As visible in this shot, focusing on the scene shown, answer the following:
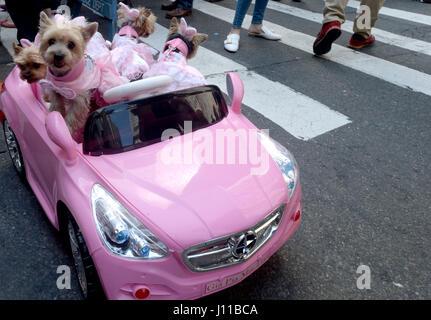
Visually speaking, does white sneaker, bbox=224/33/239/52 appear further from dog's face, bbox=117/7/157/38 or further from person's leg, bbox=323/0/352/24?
dog's face, bbox=117/7/157/38

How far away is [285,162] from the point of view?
2.38 meters

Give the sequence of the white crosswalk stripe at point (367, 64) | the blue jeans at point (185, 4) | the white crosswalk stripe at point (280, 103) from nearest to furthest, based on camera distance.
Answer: the white crosswalk stripe at point (280, 103) → the white crosswalk stripe at point (367, 64) → the blue jeans at point (185, 4)

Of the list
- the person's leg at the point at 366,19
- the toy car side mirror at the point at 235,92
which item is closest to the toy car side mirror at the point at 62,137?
the toy car side mirror at the point at 235,92

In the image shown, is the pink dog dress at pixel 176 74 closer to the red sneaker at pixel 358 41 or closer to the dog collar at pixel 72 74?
the dog collar at pixel 72 74

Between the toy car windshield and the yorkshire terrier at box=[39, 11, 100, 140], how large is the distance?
356 millimetres

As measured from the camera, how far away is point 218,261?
1.93 meters

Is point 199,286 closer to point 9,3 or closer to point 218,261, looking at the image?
point 218,261

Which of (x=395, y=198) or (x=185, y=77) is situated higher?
(x=185, y=77)

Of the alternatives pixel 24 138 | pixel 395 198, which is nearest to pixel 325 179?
pixel 395 198

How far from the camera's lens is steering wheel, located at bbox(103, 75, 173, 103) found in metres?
2.25

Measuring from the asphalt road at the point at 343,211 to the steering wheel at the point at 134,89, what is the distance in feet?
3.45

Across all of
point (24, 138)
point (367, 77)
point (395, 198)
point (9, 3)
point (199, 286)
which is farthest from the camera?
point (367, 77)

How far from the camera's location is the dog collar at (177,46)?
2961mm

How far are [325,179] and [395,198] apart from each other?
1.82 feet
